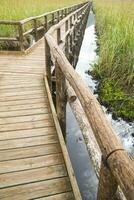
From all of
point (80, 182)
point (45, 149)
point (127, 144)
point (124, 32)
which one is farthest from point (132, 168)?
point (124, 32)

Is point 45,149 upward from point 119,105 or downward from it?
upward

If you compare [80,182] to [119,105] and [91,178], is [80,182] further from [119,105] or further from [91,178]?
[119,105]

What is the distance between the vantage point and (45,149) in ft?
10.1

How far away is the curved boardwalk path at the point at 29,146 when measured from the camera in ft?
8.17

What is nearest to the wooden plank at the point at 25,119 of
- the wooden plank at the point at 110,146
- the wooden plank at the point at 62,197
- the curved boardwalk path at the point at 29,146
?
the curved boardwalk path at the point at 29,146

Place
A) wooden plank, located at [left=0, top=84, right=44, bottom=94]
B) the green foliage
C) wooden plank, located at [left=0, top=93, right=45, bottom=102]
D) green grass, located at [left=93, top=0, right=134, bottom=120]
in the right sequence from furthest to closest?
green grass, located at [left=93, top=0, right=134, bottom=120] → the green foliage → wooden plank, located at [left=0, top=84, right=44, bottom=94] → wooden plank, located at [left=0, top=93, right=45, bottom=102]

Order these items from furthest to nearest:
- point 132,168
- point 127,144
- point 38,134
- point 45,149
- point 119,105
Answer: point 119,105
point 127,144
point 38,134
point 45,149
point 132,168

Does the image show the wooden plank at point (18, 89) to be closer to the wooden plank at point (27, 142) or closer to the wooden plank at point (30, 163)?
the wooden plank at point (27, 142)

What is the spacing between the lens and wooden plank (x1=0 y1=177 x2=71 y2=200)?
2.41 metres

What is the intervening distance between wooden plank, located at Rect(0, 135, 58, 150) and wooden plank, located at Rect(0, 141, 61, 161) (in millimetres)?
64

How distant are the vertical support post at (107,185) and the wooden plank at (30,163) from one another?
1.23 metres

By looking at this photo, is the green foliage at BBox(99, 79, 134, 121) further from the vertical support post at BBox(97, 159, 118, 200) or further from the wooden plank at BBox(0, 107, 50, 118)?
the vertical support post at BBox(97, 159, 118, 200)

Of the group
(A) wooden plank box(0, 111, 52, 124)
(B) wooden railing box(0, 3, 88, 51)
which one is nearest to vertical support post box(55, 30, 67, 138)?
(A) wooden plank box(0, 111, 52, 124)

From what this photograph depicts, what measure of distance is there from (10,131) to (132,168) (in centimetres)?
247
